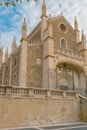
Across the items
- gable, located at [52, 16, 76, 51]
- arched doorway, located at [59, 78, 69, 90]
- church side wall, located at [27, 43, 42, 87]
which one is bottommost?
arched doorway, located at [59, 78, 69, 90]

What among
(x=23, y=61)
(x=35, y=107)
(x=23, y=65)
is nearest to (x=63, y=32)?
(x=23, y=61)

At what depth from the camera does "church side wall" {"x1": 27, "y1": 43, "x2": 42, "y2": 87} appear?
80.3 ft

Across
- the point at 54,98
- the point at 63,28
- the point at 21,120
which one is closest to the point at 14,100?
the point at 21,120

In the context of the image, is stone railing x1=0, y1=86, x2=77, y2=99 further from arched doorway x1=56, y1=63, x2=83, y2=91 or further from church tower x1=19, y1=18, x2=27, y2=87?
arched doorway x1=56, y1=63, x2=83, y2=91

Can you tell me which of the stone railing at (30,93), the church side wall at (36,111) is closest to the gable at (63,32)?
the stone railing at (30,93)

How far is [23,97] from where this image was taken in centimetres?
1190

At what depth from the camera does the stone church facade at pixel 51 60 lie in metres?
24.7

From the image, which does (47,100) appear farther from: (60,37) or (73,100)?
(60,37)

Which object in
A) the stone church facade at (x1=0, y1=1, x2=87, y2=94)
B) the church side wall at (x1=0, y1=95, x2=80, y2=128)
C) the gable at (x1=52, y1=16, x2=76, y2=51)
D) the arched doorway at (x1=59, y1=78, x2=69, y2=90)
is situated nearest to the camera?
the church side wall at (x1=0, y1=95, x2=80, y2=128)

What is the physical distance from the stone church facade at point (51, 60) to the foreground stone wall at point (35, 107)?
9.46 m

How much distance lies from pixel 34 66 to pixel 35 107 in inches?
540

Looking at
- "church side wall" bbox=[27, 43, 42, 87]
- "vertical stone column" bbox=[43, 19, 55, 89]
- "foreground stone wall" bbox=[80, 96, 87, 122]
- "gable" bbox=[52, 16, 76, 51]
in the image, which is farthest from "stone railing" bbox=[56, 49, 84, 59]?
"foreground stone wall" bbox=[80, 96, 87, 122]

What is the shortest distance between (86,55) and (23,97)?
71.3ft

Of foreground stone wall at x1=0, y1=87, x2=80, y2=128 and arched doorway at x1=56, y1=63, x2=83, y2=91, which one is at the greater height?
arched doorway at x1=56, y1=63, x2=83, y2=91
